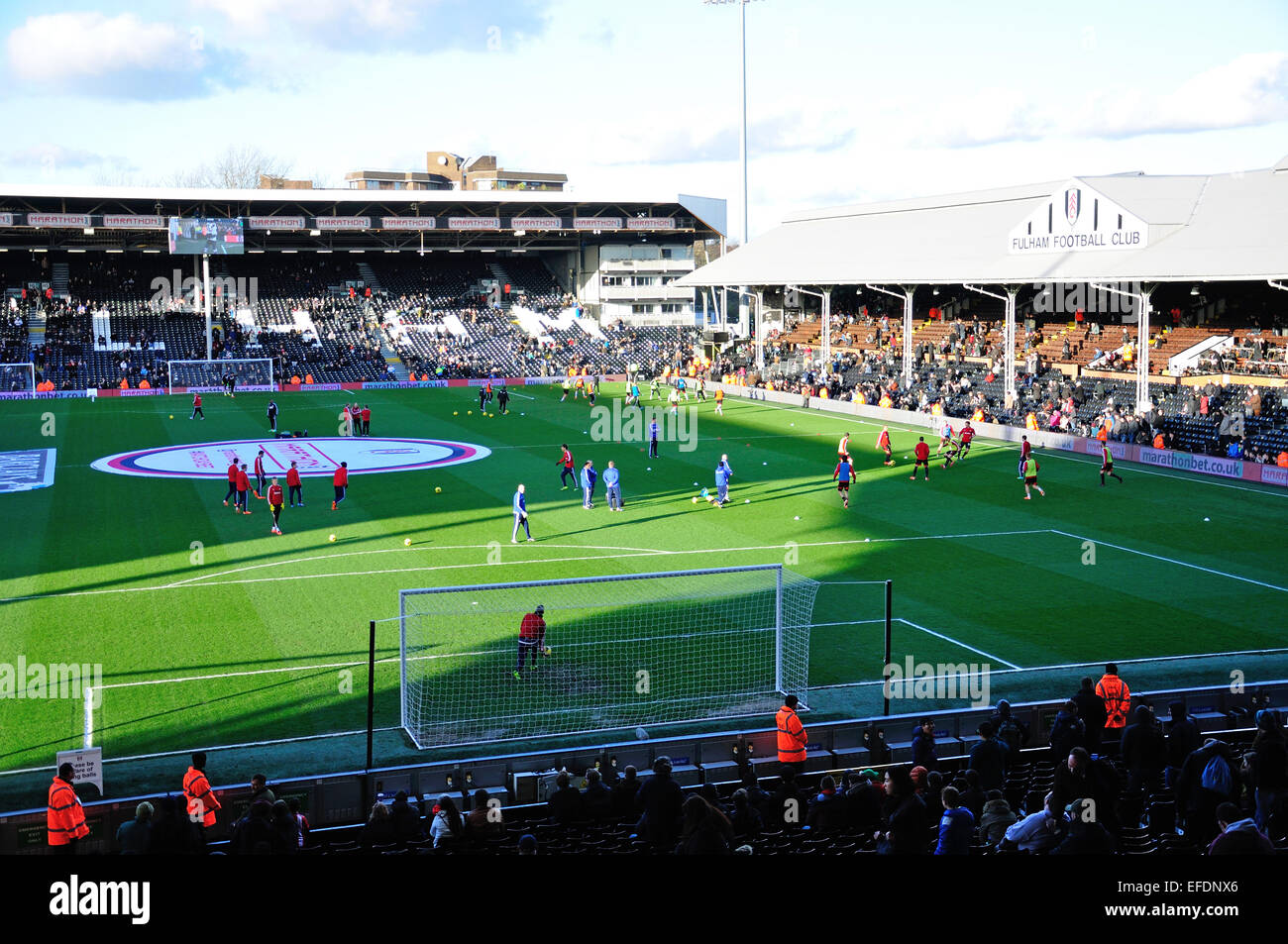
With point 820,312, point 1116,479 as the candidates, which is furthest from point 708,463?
point 820,312

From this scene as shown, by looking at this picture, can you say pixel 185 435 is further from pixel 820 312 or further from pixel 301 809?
pixel 820 312

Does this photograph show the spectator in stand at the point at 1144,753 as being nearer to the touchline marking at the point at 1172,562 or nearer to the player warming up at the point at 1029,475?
the touchline marking at the point at 1172,562

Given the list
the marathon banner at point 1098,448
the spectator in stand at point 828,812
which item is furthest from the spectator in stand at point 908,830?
the marathon banner at point 1098,448

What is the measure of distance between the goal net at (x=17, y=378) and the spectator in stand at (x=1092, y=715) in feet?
209

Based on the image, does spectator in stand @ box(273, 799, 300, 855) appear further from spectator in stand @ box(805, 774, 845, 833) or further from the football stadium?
spectator in stand @ box(805, 774, 845, 833)

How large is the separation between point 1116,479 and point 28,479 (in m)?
32.1

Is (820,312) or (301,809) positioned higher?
(820,312)

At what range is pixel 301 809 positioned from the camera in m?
12.2

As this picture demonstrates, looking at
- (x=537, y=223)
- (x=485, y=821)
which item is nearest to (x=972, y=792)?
(x=485, y=821)

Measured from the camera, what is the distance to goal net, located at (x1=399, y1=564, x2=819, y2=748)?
16578 mm

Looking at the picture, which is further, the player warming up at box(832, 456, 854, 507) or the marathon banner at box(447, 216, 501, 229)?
the marathon banner at box(447, 216, 501, 229)

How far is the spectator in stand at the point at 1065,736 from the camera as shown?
42.5 ft

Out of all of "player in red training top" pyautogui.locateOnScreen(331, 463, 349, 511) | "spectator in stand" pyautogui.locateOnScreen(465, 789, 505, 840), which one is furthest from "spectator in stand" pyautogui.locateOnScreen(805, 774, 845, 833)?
"player in red training top" pyautogui.locateOnScreen(331, 463, 349, 511)

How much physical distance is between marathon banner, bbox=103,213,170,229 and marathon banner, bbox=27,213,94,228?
102cm
